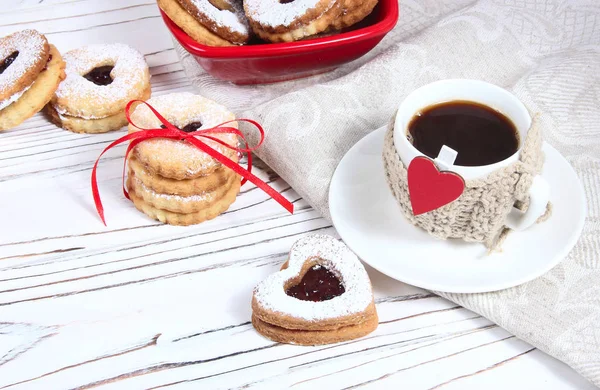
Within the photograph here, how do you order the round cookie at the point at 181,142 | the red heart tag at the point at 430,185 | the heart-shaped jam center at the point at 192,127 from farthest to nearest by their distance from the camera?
the heart-shaped jam center at the point at 192,127, the round cookie at the point at 181,142, the red heart tag at the point at 430,185

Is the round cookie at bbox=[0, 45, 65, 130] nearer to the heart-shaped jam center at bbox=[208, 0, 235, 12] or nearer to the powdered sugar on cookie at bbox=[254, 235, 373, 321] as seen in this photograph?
the heart-shaped jam center at bbox=[208, 0, 235, 12]

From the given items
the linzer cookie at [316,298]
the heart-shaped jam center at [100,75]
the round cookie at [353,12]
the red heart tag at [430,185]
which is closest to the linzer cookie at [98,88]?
the heart-shaped jam center at [100,75]

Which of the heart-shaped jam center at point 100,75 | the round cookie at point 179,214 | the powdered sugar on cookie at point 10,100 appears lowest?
the round cookie at point 179,214

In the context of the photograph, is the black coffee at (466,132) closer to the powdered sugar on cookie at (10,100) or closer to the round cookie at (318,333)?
the round cookie at (318,333)

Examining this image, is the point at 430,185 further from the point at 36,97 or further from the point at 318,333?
the point at 36,97

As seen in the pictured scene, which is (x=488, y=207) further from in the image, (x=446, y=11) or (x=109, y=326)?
(x=446, y=11)
